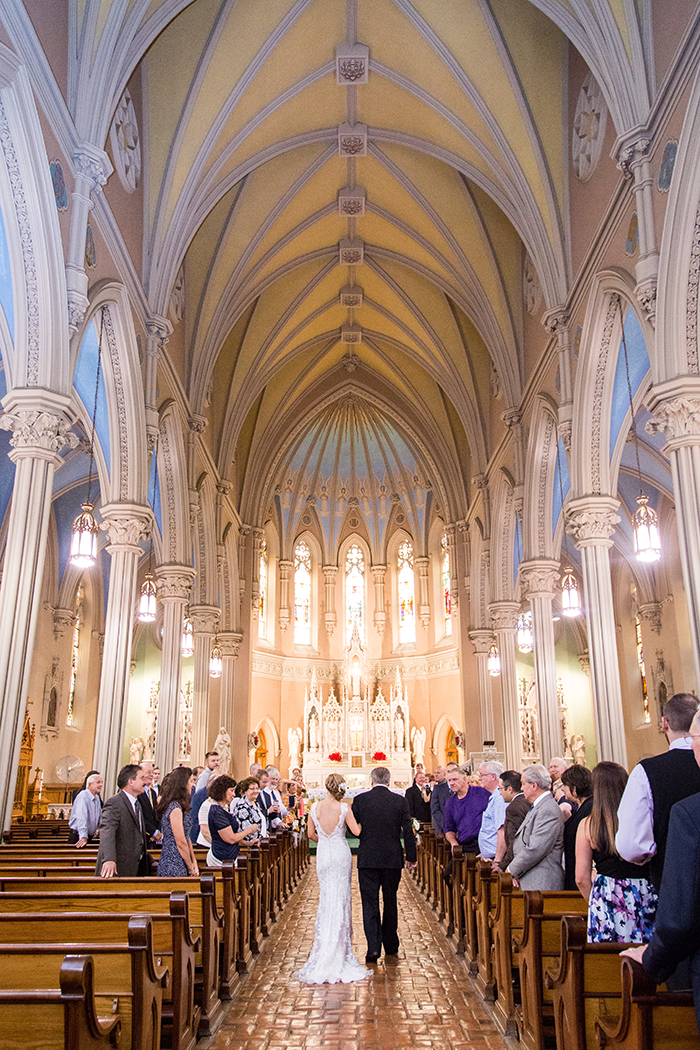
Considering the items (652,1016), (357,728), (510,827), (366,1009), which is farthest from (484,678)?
(652,1016)

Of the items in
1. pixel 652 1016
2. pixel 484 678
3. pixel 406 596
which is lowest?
pixel 652 1016

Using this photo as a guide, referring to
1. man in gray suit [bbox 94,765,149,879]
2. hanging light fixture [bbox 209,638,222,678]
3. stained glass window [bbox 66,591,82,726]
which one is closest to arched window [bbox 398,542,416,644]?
hanging light fixture [bbox 209,638,222,678]

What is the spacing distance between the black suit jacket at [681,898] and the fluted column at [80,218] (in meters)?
8.92

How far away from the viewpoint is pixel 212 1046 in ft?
16.5

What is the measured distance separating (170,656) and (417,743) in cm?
1457

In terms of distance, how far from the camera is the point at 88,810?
392 inches

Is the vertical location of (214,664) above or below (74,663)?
below

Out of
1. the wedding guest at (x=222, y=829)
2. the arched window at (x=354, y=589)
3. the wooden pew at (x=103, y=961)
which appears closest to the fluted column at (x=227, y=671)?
the arched window at (x=354, y=589)

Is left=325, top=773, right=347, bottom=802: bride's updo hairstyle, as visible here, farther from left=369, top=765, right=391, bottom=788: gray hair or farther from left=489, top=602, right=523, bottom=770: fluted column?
left=489, top=602, right=523, bottom=770: fluted column

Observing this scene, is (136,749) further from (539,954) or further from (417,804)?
(539,954)

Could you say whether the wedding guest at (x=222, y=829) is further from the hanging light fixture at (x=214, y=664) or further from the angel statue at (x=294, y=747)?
the angel statue at (x=294, y=747)

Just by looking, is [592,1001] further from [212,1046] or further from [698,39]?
[698,39]

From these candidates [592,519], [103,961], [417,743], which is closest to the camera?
[103,961]

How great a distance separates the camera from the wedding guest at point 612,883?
4.01 meters
